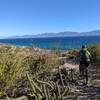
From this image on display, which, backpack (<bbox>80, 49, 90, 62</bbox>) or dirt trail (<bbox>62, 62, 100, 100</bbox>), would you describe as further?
backpack (<bbox>80, 49, 90, 62</bbox>)

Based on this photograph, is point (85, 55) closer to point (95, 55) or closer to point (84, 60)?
point (84, 60)

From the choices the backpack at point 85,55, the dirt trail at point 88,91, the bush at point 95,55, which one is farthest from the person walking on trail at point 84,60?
the bush at point 95,55

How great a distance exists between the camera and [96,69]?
17.9 meters

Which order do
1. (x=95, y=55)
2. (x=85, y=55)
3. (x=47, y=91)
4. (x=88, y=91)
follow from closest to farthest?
(x=47, y=91), (x=88, y=91), (x=85, y=55), (x=95, y=55)

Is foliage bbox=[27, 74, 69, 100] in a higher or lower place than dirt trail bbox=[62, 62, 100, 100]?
higher

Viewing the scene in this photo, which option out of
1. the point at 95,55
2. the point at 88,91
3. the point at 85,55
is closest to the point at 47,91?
the point at 88,91

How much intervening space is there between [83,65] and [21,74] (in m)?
3.46

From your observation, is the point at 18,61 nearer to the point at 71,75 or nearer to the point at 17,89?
the point at 17,89

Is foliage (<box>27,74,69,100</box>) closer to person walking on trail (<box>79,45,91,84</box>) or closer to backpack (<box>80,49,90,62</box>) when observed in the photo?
person walking on trail (<box>79,45,91,84</box>)

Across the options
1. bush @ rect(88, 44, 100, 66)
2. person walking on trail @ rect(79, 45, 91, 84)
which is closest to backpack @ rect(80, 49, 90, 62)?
person walking on trail @ rect(79, 45, 91, 84)

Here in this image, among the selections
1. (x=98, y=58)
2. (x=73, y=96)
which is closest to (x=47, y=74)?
(x=73, y=96)

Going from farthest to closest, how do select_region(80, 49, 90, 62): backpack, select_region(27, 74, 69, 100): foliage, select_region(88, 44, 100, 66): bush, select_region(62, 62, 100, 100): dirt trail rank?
select_region(88, 44, 100, 66): bush → select_region(80, 49, 90, 62): backpack → select_region(62, 62, 100, 100): dirt trail → select_region(27, 74, 69, 100): foliage

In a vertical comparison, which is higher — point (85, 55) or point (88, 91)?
point (85, 55)

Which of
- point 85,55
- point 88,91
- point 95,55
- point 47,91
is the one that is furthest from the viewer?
point 95,55
